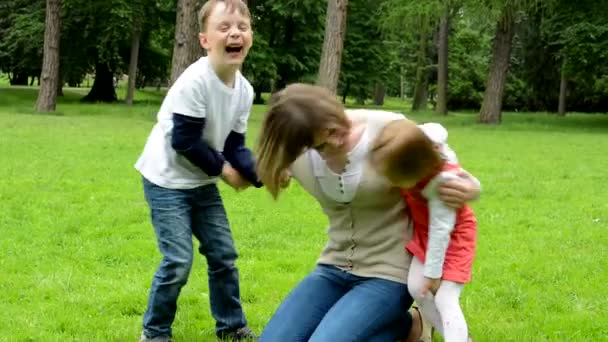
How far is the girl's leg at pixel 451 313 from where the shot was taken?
3270 millimetres

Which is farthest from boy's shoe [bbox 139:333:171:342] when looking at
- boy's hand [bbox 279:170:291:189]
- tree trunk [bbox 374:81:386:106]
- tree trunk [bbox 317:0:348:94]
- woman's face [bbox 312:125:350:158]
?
tree trunk [bbox 374:81:386:106]

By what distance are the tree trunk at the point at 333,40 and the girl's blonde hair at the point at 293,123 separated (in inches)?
673

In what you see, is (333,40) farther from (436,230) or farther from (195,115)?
(436,230)

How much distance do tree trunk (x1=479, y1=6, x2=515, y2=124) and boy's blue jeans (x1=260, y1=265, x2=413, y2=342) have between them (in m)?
22.1

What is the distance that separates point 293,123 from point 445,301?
982mm

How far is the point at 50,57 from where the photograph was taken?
2486 cm

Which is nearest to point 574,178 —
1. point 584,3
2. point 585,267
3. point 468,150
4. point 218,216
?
point 468,150

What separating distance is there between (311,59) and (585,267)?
33.2m

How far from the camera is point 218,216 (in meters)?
4.03

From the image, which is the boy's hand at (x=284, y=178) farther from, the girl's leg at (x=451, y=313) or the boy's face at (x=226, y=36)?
the girl's leg at (x=451, y=313)

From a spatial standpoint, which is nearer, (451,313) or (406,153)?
(406,153)

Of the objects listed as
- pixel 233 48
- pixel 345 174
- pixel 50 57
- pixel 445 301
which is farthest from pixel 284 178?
pixel 50 57

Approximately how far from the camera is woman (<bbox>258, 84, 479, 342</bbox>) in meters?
3.10

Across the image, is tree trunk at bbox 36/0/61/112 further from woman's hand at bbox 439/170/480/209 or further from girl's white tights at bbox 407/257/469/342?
woman's hand at bbox 439/170/480/209
